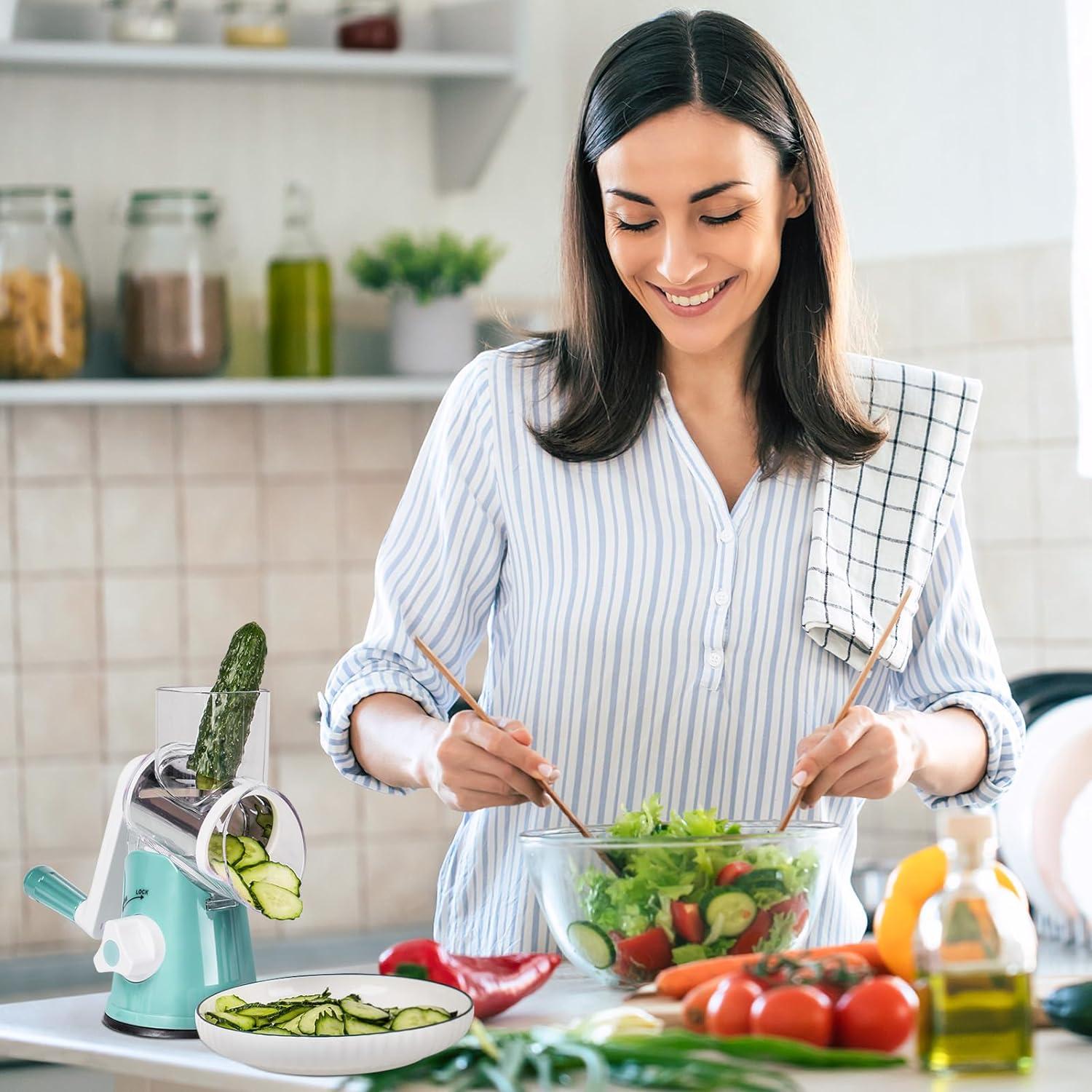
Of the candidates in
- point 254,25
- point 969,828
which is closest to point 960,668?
point 969,828

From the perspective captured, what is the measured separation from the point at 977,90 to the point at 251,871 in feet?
5.92

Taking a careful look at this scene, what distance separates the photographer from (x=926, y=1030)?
888 mm

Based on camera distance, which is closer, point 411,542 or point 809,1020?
point 809,1020

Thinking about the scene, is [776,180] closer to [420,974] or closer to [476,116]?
[420,974]

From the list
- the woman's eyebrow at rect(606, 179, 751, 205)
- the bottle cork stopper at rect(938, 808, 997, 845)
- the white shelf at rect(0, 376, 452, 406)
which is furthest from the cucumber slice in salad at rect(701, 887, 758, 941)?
the white shelf at rect(0, 376, 452, 406)

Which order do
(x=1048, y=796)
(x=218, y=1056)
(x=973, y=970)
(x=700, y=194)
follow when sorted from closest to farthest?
(x=973, y=970), (x=218, y=1056), (x=700, y=194), (x=1048, y=796)

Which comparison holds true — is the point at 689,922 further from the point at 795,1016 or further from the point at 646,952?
the point at 795,1016

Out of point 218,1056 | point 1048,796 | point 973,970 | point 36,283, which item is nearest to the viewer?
point 973,970

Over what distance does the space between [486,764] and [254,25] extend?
168 cm

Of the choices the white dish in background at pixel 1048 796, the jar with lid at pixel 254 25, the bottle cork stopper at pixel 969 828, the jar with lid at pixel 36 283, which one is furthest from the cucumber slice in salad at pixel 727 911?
the jar with lid at pixel 254 25

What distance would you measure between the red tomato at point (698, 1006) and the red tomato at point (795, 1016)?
4 centimetres

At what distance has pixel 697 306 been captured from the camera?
1.33 meters

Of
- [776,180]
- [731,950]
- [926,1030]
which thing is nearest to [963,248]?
[776,180]

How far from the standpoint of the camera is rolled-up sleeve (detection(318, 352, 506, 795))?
133 cm
